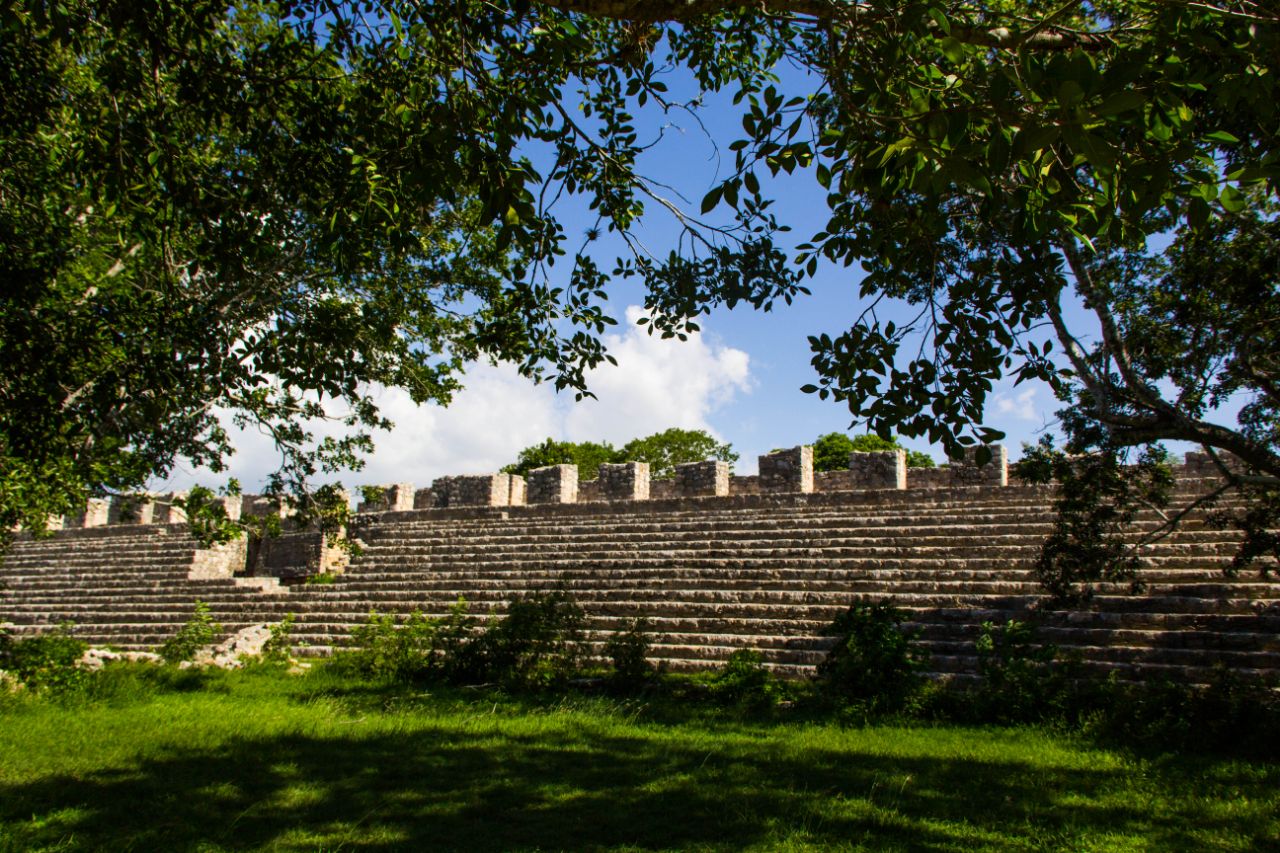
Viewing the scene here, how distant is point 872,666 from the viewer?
28.3ft

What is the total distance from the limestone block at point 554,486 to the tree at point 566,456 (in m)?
21.7

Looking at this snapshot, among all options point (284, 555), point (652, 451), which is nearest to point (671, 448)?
point (652, 451)

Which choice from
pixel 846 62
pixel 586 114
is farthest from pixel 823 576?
pixel 846 62

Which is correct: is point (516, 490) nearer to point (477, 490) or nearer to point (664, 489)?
point (477, 490)

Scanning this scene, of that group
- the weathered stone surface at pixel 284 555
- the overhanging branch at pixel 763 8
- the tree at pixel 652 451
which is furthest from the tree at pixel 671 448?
the overhanging branch at pixel 763 8

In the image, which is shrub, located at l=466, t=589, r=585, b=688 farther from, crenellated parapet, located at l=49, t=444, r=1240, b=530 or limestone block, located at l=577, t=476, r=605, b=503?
limestone block, located at l=577, t=476, r=605, b=503

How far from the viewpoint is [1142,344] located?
815 cm

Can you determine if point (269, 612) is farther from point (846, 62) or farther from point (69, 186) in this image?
point (846, 62)

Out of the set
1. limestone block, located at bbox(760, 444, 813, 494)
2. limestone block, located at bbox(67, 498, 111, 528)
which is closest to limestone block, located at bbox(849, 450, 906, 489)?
limestone block, located at bbox(760, 444, 813, 494)

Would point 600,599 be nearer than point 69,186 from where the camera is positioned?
No

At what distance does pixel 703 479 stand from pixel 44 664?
33.5 ft

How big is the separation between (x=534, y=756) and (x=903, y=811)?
3006 millimetres

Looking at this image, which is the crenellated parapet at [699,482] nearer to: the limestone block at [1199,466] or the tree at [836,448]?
the limestone block at [1199,466]

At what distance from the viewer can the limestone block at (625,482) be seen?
A: 1633 centimetres
